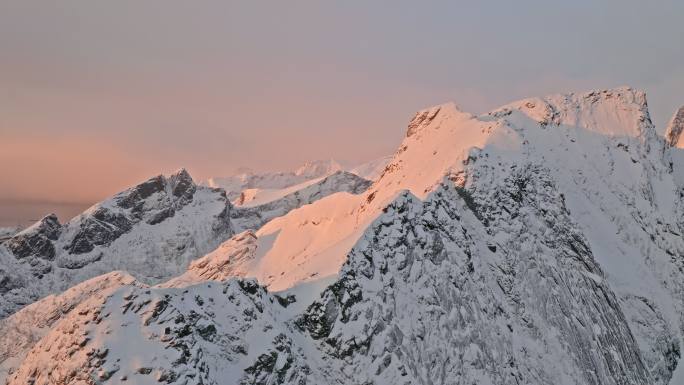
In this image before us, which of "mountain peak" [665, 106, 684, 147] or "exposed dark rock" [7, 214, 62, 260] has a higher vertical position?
"mountain peak" [665, 106, 684, 147]

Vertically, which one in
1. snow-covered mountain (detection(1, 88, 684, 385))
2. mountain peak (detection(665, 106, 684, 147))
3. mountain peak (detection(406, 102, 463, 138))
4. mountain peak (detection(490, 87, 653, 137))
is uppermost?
mountain peak (detection(665, 106, 684, 147))

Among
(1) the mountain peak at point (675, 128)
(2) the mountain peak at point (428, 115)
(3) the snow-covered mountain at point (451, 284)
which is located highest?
(1) the mountain peak at point (675, 128)

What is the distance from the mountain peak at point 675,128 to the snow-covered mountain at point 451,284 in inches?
1904

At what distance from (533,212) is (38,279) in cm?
15462

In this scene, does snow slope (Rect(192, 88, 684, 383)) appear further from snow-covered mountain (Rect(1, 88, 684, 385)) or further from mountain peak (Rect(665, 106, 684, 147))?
mountain peak (Rect(665, 106, 684, 147))

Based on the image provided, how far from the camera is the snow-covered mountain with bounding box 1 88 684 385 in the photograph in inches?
1671

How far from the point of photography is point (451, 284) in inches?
2381

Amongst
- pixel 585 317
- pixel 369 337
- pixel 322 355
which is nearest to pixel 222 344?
pixel 322 355

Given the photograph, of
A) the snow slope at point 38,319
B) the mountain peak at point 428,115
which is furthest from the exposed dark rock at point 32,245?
the mountain peak at point 428,115

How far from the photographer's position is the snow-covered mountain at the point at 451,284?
4244 centimetres

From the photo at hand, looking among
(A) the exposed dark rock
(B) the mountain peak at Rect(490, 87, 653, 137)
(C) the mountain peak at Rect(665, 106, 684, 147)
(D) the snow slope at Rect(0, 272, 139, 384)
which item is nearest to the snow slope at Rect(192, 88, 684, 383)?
(B) the mountain peak at Rect(490, 87, 653, 137)

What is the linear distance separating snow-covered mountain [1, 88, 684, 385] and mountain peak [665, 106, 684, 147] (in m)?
48.4

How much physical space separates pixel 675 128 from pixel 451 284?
128530 mm

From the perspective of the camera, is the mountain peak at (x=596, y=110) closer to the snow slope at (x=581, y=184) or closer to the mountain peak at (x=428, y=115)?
the snow slope at (x=581, y=184)
